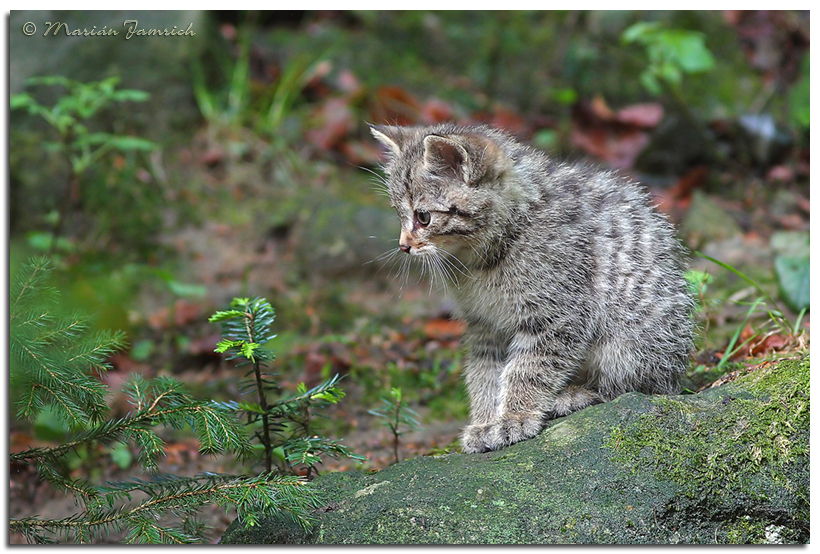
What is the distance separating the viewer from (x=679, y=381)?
415 cm

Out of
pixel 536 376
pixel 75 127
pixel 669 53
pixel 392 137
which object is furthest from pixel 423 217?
pixel 669 53

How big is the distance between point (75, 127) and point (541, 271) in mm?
4491

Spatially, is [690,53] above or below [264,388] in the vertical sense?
above

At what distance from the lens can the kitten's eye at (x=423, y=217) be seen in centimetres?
388

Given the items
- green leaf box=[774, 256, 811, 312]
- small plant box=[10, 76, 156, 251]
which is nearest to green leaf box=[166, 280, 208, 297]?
small plant box=[10, 76, 156, 251]

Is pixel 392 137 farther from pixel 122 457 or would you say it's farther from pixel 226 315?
pixel 122 457

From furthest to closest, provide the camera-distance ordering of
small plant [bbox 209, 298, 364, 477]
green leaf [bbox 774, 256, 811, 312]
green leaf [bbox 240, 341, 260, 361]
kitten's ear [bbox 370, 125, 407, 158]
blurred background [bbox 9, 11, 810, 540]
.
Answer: blurred background [bbox 9, 11, 810, 540]
green leaf [bbox 774, 256, 811, 312]
kitten's ear [bbox 370, 125, 407, 158]
small plant [bbox 209, 298, 364, 477]
green leaf [bbox 240, 341, 260, 361]

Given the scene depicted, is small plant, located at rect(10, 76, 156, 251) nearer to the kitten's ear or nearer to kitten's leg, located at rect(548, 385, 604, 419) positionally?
the kitten's ear

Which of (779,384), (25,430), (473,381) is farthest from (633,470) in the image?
(25,430)

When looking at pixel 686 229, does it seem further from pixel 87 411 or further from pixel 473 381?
pixel 87 411

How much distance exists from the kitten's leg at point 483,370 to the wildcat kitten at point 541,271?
0.55 feet

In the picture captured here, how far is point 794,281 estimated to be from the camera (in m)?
5.21

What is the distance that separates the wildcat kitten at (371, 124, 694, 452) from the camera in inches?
151

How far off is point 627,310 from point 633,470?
1.03m
